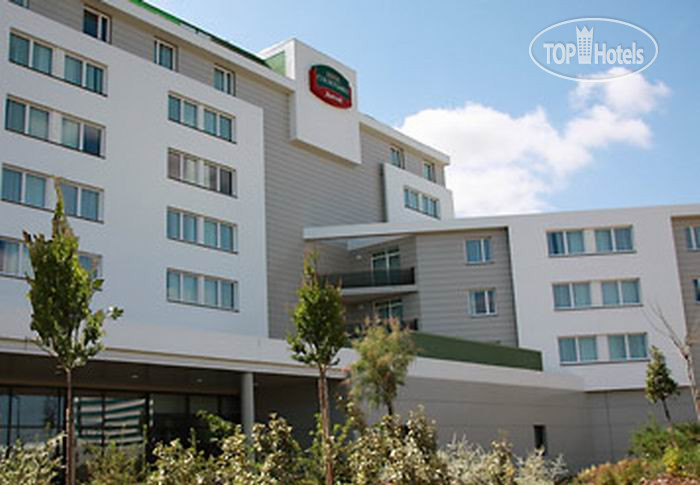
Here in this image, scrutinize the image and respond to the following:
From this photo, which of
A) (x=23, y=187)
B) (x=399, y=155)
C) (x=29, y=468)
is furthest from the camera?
(x=399, y=155)

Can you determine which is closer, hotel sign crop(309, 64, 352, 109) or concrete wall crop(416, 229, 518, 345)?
concrete wall crop(416, 229, 518, 345)

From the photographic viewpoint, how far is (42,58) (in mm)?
26328

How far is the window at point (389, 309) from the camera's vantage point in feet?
124

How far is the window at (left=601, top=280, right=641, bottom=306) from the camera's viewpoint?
36.8 metres

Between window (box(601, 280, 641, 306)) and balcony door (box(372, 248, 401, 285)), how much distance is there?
9245 mm

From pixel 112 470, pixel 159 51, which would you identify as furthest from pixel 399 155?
pixel 112 470

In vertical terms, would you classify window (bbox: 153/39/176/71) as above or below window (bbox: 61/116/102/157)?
above

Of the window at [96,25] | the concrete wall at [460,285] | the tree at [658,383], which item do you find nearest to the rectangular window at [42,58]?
the window at [96,25]

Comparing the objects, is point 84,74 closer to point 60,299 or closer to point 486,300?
point 60,299

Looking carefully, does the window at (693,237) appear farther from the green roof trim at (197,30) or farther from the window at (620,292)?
the green roof trim at (197,30)

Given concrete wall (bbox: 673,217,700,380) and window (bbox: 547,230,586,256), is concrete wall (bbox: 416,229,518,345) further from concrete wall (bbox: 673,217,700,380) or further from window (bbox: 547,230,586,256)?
concrete wall (bbox: 673,217,700,380)

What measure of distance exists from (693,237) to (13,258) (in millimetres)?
28805

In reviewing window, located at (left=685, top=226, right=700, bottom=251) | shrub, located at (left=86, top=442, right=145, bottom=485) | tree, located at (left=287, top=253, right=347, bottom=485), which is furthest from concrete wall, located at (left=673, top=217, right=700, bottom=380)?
shrub, located at (left=86, top=442, right=145, bottom=485)

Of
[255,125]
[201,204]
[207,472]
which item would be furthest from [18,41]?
[207,472]
